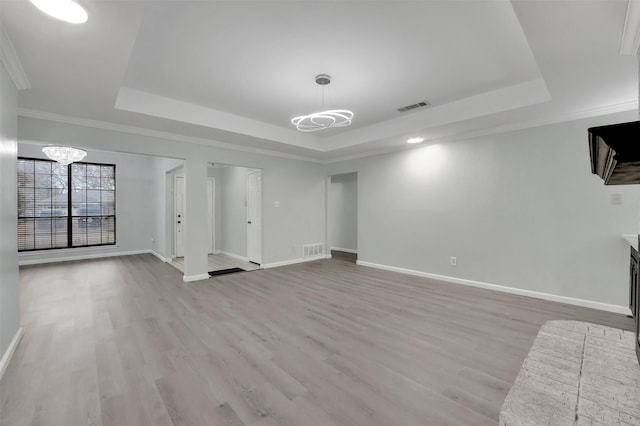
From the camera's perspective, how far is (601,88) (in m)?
2.94

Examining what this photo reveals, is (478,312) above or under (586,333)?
under

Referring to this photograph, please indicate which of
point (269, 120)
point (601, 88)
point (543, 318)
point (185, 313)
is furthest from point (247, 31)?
point (543, 318)

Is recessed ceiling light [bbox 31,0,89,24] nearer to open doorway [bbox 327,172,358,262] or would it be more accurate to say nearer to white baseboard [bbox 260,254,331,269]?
white baseboard [bbox 260,254,331,269]

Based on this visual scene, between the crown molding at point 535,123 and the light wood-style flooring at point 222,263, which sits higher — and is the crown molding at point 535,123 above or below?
above

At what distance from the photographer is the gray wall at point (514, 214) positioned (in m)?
3.51

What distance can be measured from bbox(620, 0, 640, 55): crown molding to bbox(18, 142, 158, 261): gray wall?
912 cm

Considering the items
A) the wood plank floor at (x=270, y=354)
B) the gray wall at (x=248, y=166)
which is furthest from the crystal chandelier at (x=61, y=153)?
the wood plank floor at (x=270, y=354)

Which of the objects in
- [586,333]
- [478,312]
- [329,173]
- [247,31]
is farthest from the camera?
[329,173]

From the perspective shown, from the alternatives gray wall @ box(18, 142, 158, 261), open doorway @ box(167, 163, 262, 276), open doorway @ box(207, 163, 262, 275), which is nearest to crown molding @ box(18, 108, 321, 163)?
open doorway @ box(207, 163, 262, 275)

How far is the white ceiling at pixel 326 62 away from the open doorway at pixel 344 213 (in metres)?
3.83

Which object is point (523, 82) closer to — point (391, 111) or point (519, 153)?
point (519, 153)

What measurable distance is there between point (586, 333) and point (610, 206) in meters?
2.91

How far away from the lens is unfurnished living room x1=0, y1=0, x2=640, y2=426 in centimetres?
178

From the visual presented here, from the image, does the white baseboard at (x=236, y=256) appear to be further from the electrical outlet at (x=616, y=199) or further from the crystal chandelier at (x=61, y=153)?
the electrical outlet at (x=616, y=199)
